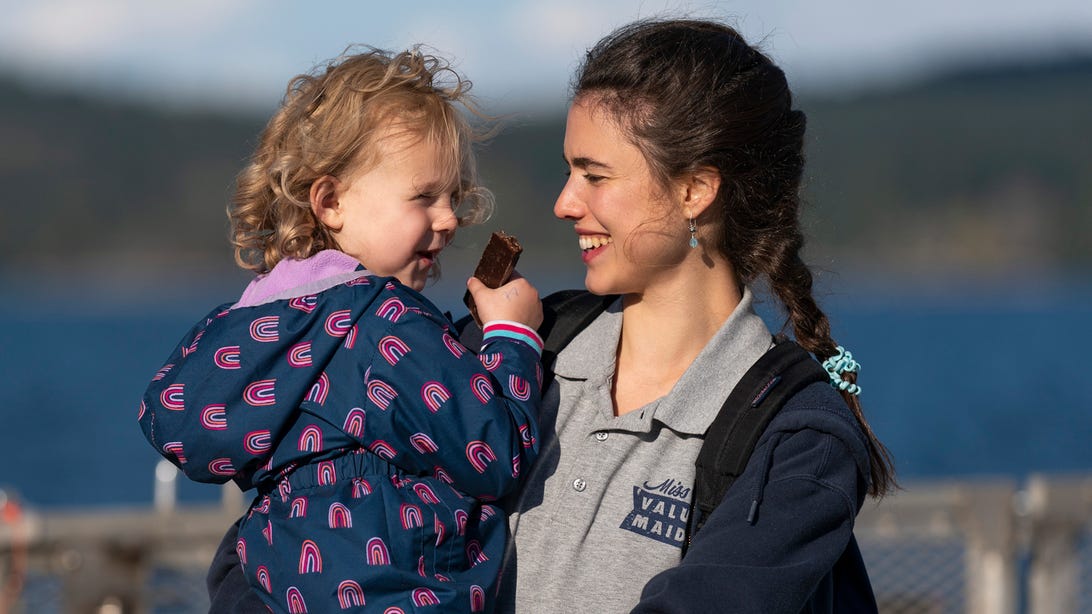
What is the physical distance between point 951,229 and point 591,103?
9447 cm

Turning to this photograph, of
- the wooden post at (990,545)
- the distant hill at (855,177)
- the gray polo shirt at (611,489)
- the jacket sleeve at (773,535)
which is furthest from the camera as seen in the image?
the distant hill at (855,177)

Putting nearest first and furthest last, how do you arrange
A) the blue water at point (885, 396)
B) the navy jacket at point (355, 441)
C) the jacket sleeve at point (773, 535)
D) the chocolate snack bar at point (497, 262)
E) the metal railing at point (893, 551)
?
1. the jacket sleeve at point (773, 535)
2. the navy jacket at point (355, 441)
3. the chocolate snack bar at point (497, 262)
4. the metal railing at point (893, 551)
5. the blue water at point (885, 396)

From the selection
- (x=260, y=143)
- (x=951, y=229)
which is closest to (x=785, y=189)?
(x=260, y=143)

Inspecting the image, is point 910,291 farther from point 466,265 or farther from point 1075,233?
point 466,265

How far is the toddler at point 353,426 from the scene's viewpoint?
2.10 metres

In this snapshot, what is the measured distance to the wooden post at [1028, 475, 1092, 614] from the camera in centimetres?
466

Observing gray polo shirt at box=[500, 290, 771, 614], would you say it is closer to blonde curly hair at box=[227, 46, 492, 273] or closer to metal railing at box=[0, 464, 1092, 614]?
blonde curly hair at box=[227, 46, 492, 273]

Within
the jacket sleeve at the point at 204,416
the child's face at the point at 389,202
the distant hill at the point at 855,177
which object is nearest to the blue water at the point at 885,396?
the child's face at the point at 389,202

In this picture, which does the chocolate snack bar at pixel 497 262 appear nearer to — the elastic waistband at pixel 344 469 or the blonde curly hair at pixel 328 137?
the blonde curly hair at pixel 328 137

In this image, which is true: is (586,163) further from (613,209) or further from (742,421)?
(742,421)

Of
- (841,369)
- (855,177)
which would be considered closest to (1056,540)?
(841,369)

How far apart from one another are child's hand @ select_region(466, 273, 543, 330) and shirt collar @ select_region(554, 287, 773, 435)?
0.11 meters

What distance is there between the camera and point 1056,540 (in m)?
4.70

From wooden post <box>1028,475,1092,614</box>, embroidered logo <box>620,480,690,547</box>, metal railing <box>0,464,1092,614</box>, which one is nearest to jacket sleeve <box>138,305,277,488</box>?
embroidered logo <box>620,480,690,547</box>
